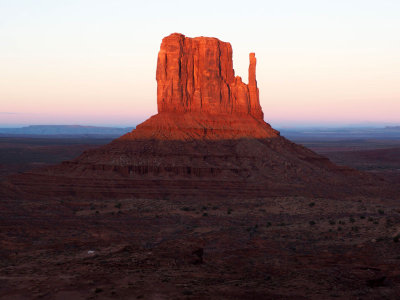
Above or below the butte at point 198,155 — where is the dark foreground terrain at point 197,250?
below

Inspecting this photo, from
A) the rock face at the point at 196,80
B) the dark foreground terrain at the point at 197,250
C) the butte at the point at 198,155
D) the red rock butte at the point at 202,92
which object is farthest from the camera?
the rock face at the point at 196,80

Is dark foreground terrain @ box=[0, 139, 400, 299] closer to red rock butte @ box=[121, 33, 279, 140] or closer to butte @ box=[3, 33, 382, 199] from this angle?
butte @ box=[3, 33, 382, 199]

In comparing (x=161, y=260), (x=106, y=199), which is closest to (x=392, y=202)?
(x=106, y=199)

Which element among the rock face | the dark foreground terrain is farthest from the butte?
the dark foreground terrain

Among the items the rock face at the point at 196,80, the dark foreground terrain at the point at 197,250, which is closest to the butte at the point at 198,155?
the rock face at the point at 196,80

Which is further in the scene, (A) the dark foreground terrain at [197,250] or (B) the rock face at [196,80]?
(B) the rock face at [196,80]

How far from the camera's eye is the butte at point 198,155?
203 ft

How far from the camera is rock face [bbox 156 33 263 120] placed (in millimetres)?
76188

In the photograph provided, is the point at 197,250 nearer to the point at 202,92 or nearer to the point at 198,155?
the point at 198,155

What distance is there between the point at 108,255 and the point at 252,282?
1034 cm

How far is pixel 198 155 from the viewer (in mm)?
67125

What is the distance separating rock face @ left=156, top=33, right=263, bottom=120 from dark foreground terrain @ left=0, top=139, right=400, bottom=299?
25.2 metres

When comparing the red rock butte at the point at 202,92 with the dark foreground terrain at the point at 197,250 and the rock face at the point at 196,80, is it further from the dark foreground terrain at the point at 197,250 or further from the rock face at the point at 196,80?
the dark foreground terrain at the point at 197,250

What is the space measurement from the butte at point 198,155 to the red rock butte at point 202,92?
0.16 m
